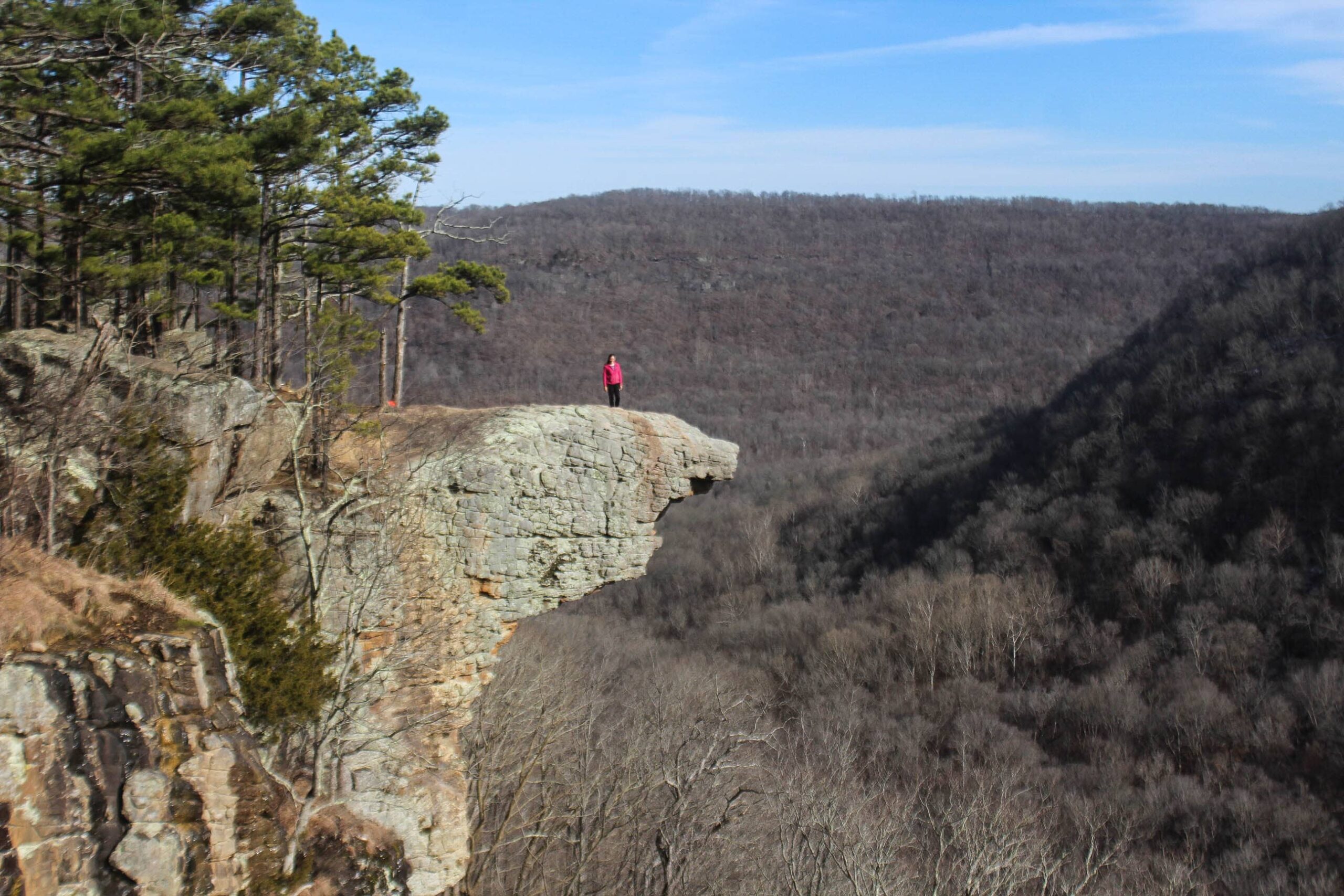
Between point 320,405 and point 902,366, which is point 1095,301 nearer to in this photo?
point 902,366

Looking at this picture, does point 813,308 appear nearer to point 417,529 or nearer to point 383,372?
point 383,372

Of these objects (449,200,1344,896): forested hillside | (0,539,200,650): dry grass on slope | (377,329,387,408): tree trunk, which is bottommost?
(449,200,1344,896): forested hillside

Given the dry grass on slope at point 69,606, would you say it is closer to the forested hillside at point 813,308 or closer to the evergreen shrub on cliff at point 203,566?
the evergreen shrub on cliff at point 203,566

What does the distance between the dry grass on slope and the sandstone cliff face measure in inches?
98.8

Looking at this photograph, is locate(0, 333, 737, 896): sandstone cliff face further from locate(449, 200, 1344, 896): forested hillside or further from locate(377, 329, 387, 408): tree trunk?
locate(449, 200, 1344, 896): forested hillside

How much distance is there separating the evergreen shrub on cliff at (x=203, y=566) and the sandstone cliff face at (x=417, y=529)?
0.47 meters

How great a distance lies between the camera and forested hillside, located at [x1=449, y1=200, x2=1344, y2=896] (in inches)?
873

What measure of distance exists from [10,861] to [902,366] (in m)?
77.3

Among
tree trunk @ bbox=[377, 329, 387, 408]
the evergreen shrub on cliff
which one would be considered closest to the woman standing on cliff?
tree trunk @ bbox=[377, 329, 387, 408]

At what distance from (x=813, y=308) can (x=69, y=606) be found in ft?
273

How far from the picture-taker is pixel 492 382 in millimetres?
61656

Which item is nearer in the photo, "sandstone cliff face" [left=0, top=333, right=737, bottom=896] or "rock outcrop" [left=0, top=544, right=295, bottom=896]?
"rock outcrop" [left=0, top=544, right=295, bottom=896]

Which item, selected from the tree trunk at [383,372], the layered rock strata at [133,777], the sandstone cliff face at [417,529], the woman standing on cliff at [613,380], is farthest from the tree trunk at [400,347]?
the layered rock strata at [133,777]

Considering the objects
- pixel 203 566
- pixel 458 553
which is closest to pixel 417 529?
pixel 458 553
